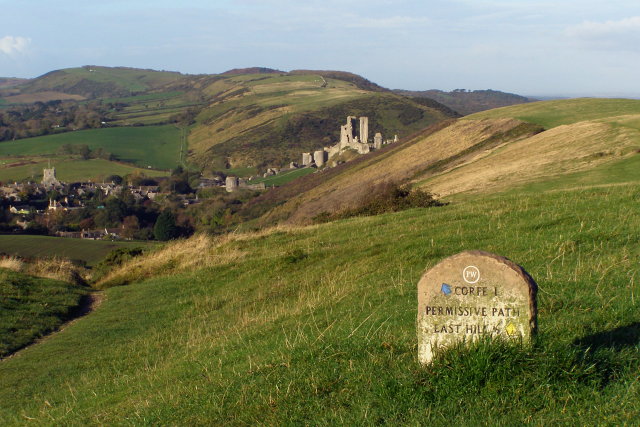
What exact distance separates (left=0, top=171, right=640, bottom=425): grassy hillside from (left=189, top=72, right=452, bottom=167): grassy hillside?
97.4 metres

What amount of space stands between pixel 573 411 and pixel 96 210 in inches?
2709

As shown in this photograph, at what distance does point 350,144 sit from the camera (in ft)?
302

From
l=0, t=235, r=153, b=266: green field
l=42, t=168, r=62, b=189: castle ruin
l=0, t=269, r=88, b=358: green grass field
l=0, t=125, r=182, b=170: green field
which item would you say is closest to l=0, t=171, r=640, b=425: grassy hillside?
l=0, t=269, r=88, b=358: green grass field

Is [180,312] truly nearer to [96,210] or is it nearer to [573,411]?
[573,411]

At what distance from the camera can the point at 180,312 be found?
45.2 feet

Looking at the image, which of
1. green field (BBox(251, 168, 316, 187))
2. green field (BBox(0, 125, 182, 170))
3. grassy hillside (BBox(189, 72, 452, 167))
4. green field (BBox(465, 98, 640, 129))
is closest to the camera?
green field (BBox(465, 98, 640, 129))

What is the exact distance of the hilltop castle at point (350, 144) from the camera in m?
86.0

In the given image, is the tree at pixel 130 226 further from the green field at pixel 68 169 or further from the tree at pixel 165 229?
the green field at pixel 68 169

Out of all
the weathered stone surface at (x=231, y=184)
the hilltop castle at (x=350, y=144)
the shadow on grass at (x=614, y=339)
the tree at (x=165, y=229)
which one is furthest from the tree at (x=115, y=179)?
the shadow on grass at (x=614, y=339)

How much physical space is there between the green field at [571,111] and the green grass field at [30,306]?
33.9 meters

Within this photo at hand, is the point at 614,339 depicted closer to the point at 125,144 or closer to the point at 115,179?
the point at 115,179

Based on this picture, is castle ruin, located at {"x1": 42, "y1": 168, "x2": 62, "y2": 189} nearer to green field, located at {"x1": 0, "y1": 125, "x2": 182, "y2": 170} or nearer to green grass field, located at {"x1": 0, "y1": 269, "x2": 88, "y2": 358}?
green field, located at {"x1": 0, "y1": 125, "x2": 182, "y2": 170}

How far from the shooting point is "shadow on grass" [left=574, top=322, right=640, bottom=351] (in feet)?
19.6

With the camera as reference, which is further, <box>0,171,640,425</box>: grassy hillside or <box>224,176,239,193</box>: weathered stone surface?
<box>224,176,239,193</box>: weathered stone surface
